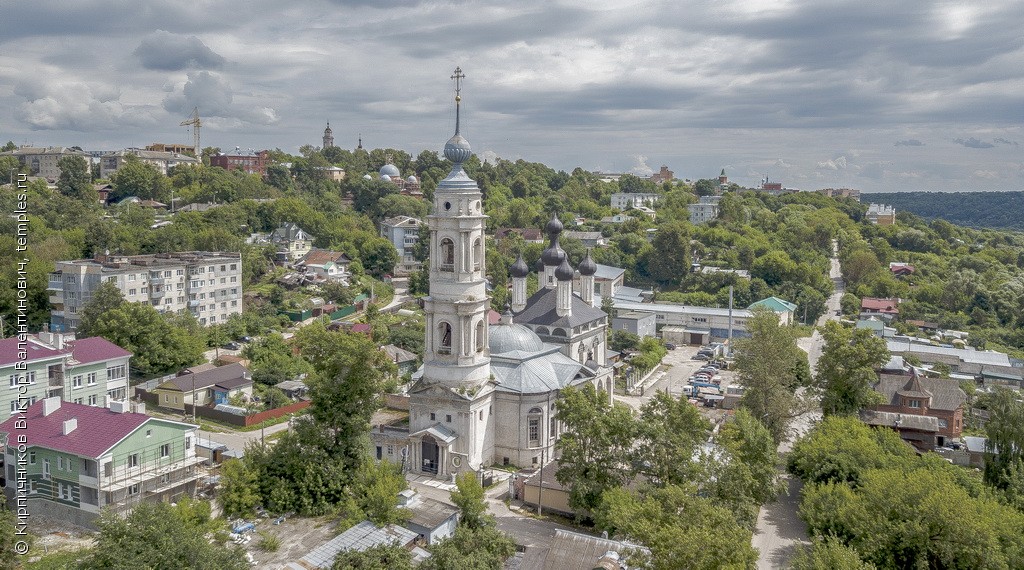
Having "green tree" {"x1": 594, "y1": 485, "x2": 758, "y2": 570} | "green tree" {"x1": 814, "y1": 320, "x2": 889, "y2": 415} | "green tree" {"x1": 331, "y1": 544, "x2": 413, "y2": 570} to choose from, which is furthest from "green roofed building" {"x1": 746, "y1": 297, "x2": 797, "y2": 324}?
"green tree" {"x1": 331, "y1": 544, "x2": 413, "y2": 570}

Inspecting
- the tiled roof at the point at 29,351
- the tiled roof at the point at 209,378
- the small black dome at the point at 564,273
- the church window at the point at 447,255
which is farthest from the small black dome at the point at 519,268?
the tiled roof at the point at 29,351

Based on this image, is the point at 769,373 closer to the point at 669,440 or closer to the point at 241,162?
the point at 669,440

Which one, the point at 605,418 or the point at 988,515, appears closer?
the point at 988,515

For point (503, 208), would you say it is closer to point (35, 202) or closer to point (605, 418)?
point (35, 202)

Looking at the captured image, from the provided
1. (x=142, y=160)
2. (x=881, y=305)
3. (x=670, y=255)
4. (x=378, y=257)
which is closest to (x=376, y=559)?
(x=378, y=257)

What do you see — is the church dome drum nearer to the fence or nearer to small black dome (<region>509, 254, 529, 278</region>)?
small black dome (<region>509, 254, 529, 278</region>)

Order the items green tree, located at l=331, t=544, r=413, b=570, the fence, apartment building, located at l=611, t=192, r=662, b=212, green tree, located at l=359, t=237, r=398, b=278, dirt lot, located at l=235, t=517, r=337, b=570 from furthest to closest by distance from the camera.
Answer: apartment building, located at l=611, t=192, r=662, b=212 < green tree, located at l=359, t=237, r=398, b=278 < the fence < dirt lot, located at l=235, t=517, r=337, b=570 < green tree, located at l=331, t=544, r=413, b=570

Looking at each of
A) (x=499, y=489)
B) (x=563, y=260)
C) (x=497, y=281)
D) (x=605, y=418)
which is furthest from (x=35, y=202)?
(x=605, y=418)
